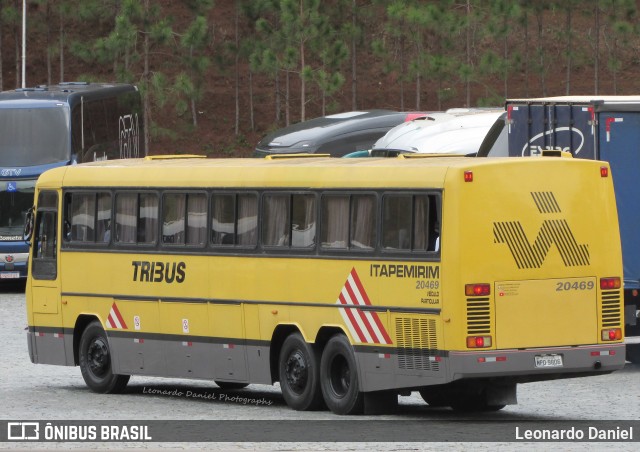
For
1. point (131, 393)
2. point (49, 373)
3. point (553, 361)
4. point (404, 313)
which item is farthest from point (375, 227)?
point (49, 373)

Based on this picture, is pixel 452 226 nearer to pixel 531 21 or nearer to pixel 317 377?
pixel 317 377

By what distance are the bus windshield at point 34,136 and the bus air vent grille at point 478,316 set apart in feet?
68.7

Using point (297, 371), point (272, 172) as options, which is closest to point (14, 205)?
point (272, 172)

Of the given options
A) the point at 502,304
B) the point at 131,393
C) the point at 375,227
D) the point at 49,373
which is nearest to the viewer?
the point at 502,304

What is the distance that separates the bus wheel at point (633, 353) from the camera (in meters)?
21.6

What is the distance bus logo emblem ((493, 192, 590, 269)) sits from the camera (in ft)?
50.7

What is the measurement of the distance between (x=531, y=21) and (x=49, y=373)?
43.9 meters

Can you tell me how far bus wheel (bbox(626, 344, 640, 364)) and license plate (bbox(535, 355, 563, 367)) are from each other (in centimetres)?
623

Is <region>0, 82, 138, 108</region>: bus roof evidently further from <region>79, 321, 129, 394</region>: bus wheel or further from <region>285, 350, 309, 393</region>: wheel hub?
<region>285, 350, 309, 393</region>: wheel hub

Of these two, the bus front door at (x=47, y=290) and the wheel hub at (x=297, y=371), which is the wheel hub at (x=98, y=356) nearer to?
the bus front door at (x=47, y=290)

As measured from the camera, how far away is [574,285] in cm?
1575

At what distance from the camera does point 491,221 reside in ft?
50.5

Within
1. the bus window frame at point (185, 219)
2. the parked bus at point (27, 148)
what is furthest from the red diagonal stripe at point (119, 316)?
the parked bus at point (27, 148)

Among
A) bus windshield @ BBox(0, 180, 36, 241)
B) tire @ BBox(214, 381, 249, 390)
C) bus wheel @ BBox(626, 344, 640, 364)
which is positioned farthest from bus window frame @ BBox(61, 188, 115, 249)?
bus windshield @ BBox(0, 180, 36, 241)
